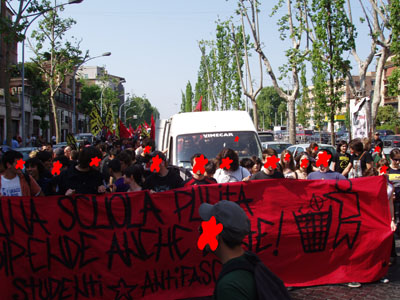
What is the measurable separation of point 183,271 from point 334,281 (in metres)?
1.74

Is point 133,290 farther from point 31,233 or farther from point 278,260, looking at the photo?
point 278,260

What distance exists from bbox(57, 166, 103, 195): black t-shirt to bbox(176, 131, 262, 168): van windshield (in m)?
Answer: 4.22

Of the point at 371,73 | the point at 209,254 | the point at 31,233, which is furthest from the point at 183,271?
the point at 371,73

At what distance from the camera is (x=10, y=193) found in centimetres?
620

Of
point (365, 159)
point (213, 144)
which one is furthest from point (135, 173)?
point (365, 159)

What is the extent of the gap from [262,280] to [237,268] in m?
0.12

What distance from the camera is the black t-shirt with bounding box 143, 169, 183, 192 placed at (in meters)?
6.50

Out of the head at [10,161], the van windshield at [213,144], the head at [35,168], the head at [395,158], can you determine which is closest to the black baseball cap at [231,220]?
the head at [10,161]

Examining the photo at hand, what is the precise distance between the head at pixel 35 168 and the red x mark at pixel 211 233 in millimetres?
5807

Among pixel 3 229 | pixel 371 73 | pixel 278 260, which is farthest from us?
pixel 371 73

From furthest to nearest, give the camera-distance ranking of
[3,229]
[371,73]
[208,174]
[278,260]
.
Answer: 1. [371,73]
2. [208,174]
3. [278,260]
4. [3,229]

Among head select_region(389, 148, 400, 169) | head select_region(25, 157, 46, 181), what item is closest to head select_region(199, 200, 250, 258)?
head select_region(25, 157, 46, 181)

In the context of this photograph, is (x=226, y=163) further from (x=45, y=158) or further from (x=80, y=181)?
(x=45, y=158)

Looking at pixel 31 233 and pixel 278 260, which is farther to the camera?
pixel 278 260
